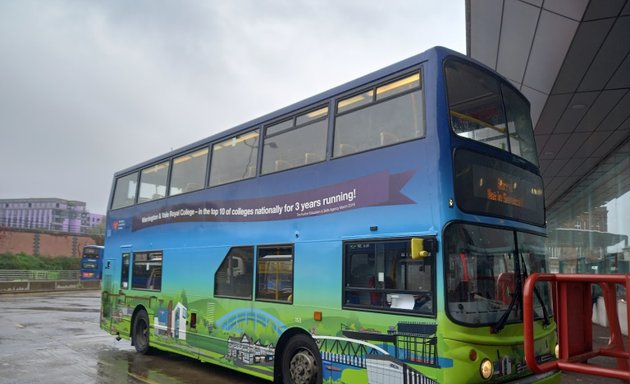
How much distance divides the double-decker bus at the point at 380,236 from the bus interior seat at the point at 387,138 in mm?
21

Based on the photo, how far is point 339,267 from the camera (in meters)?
6.23

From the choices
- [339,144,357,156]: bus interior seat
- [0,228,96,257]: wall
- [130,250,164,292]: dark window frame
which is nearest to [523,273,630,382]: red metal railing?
[339,144,357,156]: bus interior seat

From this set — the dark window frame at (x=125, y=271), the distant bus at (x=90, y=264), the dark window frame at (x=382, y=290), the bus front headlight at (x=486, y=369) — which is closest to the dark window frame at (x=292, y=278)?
the dark window frame at (x=382, y=290)

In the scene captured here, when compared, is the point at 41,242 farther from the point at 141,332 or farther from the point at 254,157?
the point at 254,157

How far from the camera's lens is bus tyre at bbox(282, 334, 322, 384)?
6.42m

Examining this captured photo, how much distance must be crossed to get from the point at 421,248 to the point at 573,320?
1.56 meters

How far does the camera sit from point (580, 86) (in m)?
11.3

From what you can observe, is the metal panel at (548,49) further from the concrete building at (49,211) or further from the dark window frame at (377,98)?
the concrete building at (49,211)

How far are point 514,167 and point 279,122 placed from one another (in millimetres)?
3646

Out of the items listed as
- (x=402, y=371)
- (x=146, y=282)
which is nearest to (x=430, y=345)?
(x=402, y=371)

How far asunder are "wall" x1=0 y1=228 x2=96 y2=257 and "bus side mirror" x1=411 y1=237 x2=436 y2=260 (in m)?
50.0

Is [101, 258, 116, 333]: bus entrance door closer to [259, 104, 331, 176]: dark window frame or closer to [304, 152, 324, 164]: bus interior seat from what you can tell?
[259, 104, 331, 176]: dark window frame

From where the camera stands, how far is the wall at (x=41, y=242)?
4566cm

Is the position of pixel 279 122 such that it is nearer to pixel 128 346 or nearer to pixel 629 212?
pixel 128 346
